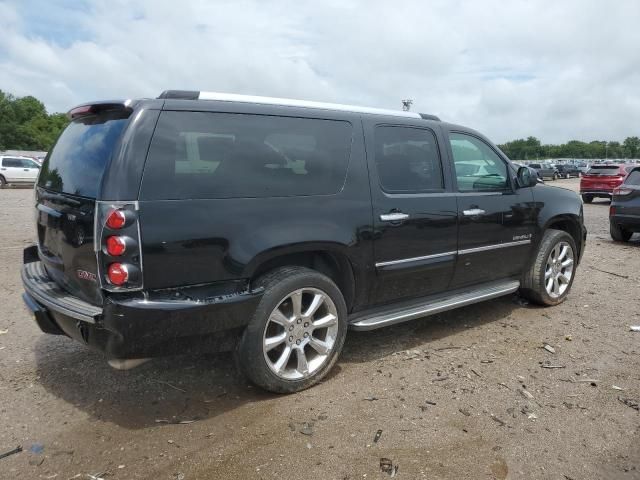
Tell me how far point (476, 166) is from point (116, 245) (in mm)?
3277

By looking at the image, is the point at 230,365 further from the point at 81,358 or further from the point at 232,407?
the point at 81,358

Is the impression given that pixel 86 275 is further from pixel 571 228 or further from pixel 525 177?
pixel 571 228

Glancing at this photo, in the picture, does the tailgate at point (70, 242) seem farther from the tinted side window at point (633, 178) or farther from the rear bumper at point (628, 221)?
the tinted side window at point (633, 178)

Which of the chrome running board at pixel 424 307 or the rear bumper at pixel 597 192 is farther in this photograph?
the rear bumper at pixel 597 192

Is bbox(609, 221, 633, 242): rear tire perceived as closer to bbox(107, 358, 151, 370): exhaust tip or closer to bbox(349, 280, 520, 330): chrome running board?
bbox(349, 280, 520, 330): chrome running board

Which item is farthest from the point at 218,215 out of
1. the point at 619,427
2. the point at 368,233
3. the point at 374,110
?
the point at 619,427

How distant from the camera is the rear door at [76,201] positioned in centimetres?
292

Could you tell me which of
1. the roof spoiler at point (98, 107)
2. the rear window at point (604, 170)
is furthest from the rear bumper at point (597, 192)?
the roof spoiler at point (98, 107)

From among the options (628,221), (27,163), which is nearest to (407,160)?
(628,221)

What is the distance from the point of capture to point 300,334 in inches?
136

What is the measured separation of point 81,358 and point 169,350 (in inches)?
56.4

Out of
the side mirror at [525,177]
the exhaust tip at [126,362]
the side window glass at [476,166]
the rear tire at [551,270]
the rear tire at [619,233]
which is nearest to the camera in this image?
the exhaust tip at [126,362]

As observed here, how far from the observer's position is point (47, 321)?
3277 mm

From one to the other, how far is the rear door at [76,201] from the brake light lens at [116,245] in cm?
14
